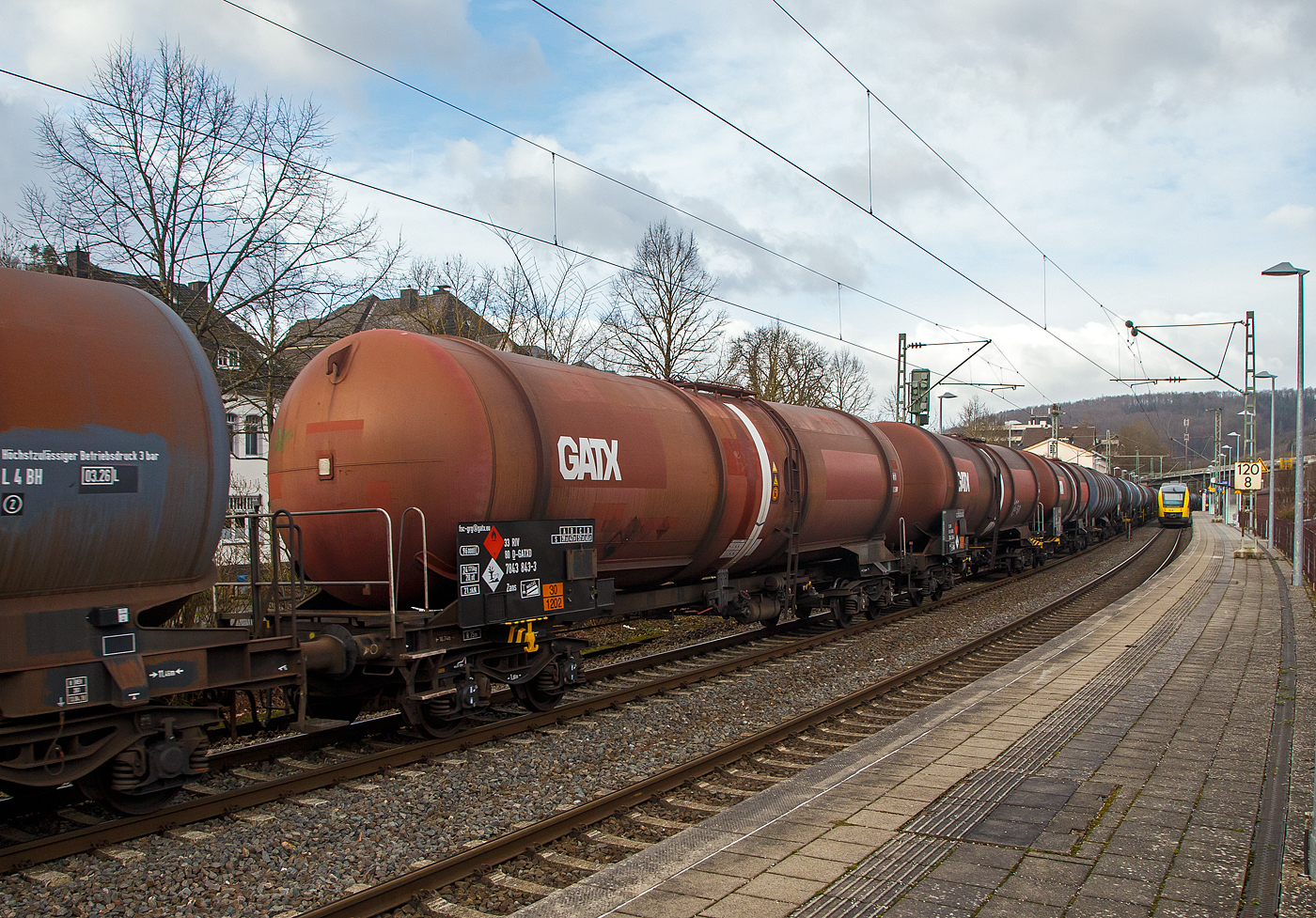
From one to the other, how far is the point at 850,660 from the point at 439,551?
6.75 m

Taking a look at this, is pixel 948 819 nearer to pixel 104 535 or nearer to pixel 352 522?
pixel 352 522

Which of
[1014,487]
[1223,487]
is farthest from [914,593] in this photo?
[1223,487]

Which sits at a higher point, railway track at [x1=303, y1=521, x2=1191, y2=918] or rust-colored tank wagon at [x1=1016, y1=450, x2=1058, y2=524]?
rust-colored tank wagon at [x1=1016, y1=450, x2=1058, y2=524]

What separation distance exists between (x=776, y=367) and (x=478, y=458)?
2880 cm

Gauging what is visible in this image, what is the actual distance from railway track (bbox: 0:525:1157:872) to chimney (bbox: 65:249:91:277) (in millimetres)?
10752

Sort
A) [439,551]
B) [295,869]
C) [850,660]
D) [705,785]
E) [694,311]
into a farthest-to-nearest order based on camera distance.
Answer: [694,311] → [850,660] → [439,551] → [705,785] → [295,869]

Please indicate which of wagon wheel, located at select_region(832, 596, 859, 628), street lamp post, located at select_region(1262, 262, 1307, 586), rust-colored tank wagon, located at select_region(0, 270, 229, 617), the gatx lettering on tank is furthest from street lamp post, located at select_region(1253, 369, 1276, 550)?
rust-colored tank wagon, located at select_region(0, 270, 229, 617)

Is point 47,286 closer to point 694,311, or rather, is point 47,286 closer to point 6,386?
point 6,386

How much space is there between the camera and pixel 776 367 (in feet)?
116

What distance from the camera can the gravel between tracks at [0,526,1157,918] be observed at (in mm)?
4727

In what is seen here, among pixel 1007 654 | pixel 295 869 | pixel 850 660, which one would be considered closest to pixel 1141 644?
pixel 1007 654

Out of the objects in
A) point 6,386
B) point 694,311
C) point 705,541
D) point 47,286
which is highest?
point 694,311

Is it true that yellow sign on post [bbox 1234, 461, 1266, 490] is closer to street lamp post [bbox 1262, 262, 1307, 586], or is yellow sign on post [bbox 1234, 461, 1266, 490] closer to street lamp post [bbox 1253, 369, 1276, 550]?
street lamp post [bbox 1253, 369, 1276, 550]

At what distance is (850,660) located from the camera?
12188mm
